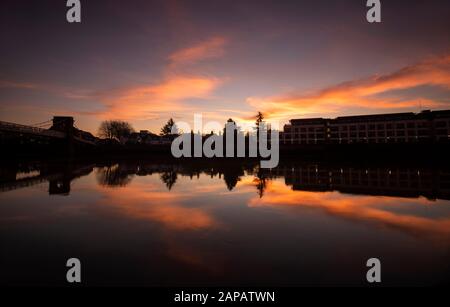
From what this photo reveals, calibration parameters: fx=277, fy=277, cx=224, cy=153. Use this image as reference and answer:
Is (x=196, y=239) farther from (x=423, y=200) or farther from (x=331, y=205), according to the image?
(x=423, y=200)

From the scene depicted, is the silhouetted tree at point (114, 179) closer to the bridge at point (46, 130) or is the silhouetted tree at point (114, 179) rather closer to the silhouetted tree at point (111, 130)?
the bridge at point (46, 130)

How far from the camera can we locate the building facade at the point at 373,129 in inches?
3789

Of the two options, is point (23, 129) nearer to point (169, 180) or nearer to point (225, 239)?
point (169, 180)

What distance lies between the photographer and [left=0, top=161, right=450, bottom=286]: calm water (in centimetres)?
549

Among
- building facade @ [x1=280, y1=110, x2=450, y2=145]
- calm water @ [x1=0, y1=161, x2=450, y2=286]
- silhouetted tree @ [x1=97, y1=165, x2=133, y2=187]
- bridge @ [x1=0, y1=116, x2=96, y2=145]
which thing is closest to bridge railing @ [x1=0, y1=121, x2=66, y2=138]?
bridge @ [x1=0, y1=116, x2=96, y2=145]

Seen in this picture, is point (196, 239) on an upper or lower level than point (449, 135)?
lower

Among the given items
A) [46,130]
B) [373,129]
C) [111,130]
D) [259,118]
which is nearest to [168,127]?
[111,130]

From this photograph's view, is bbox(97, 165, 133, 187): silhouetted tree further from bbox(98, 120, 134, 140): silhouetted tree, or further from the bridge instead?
bbox(98, 120, 134, 140): silhouetted tree

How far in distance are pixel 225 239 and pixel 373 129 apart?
4581 inches

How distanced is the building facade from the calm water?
10136 cm

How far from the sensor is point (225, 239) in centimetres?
764
